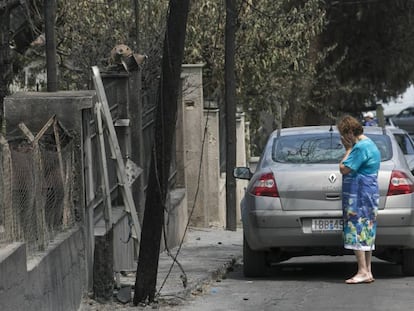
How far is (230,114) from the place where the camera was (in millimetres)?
17734

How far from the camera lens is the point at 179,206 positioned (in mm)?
15078

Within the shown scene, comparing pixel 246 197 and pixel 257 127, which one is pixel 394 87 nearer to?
pixel 257 127

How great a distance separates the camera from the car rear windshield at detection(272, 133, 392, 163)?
10.8 metres

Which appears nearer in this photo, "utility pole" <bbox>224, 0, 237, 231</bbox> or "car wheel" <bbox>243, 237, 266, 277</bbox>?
"car wheel" <bbox>243, 237, 266, 277</bbox>

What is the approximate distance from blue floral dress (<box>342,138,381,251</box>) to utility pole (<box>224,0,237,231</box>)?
763 cm

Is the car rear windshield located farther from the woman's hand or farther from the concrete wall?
the concrete wall

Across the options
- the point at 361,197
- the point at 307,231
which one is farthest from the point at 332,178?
the point at 307,231

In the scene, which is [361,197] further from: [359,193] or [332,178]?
[332,178]

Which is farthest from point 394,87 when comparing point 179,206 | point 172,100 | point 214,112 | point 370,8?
point 172,100

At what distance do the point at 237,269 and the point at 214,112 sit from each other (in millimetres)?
7016

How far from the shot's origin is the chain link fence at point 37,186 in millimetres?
6699

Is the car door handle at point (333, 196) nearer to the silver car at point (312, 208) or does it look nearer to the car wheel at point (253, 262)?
the silver car at point (312, 208)

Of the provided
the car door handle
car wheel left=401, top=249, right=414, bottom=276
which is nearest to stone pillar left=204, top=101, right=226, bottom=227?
car wheel left=401, top=249, right=414, bottom=276

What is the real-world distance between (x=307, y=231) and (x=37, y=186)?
11.7 feet
